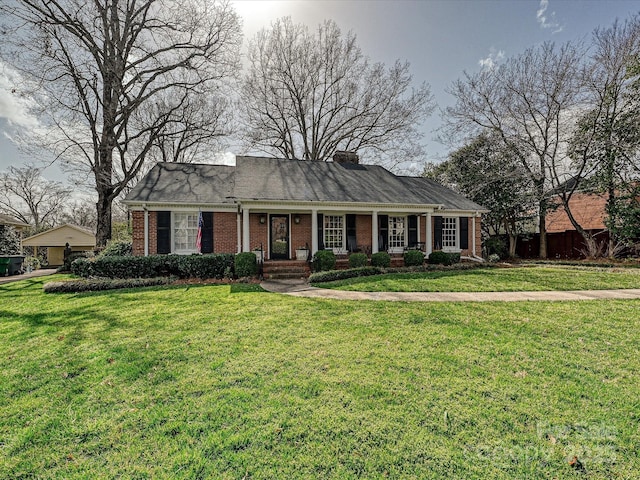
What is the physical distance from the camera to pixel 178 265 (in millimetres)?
10375

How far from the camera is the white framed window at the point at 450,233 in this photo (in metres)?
14.9

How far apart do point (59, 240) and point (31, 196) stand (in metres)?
18.9

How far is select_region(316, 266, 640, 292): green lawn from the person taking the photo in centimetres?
792

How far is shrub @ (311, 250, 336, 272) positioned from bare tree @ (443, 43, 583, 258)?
1362 cm

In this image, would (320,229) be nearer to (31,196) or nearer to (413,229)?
(413,229)

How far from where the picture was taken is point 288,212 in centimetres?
1293

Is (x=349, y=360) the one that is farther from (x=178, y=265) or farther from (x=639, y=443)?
(x=178, y=265)

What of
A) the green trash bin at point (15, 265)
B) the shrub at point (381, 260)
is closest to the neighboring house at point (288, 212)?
the shrub at point (381, 260)

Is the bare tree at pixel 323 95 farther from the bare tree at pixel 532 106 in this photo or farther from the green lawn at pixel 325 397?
the green lawn at pixel 325 397

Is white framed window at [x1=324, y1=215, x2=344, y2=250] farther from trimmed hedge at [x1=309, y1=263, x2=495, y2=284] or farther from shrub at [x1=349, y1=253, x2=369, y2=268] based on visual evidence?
trimmed hedge at [x1=309, y1=263, x2=495, y2=284]

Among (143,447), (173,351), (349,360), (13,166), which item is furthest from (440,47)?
(13,166)

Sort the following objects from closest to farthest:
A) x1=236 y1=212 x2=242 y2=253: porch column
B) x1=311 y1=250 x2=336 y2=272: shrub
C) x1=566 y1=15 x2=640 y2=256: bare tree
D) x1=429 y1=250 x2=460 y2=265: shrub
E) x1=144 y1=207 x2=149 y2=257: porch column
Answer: x1=311 y1=250 x2=336 y2=272: shrub → x1=144 y1=207 x2=149 y2=257: porch column → x1=236 y1=212 x2=242 y2=253: porch column → x1=429 y1=250 x2=460 y2=265: shrub → x1=566 y1=15 x2=640 y2=256: bare tree

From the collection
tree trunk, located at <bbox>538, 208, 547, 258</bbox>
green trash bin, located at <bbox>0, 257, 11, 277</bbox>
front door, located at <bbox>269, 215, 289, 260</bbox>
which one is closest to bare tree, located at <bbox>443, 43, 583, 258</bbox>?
tree trunk, located at <bbox>538, 208, 547, 258</bbox>

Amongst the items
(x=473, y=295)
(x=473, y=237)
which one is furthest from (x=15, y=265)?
(x=473, y=237)
